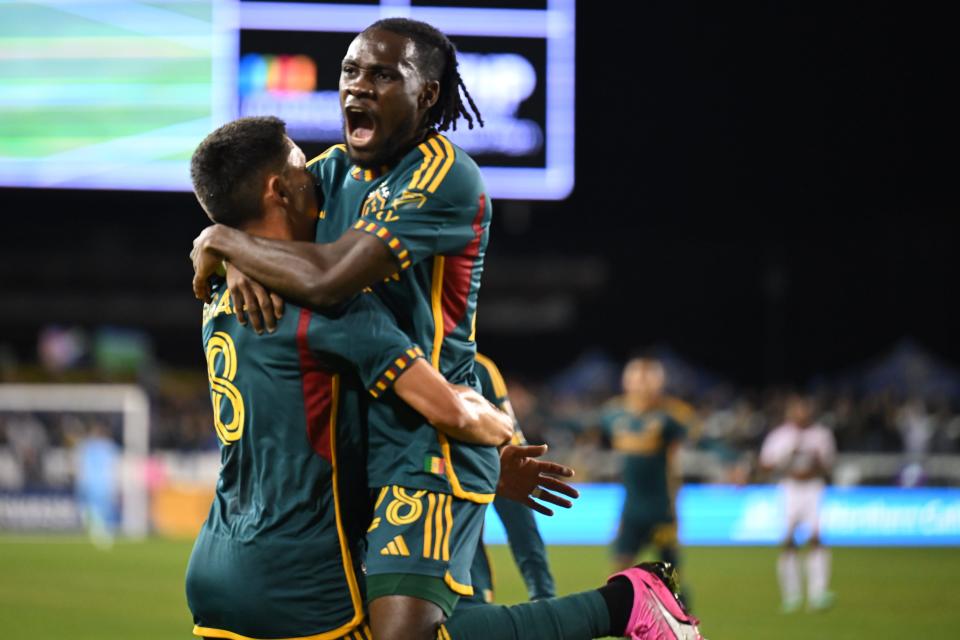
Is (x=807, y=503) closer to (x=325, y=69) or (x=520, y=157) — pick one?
(x=520, y=157)

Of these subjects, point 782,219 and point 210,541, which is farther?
point 782,219

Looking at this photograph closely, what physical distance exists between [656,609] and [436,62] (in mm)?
1754

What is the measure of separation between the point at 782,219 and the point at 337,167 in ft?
118

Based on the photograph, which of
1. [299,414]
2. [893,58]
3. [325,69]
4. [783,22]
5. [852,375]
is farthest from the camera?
[852,375]

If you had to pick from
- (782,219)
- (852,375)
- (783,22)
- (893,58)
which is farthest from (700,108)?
(782,219)

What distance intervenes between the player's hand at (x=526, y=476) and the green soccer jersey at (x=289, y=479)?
872 mm

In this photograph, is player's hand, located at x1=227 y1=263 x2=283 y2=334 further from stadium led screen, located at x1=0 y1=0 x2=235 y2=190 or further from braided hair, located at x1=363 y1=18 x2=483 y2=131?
stadium led screen, located at x1=0 y1=0 x2=235 y2=190

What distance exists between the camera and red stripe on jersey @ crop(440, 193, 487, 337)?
371cm

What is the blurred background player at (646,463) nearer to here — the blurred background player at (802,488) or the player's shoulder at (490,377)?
the blurred background player at (802,488)

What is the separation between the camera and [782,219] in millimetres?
Result: 38750

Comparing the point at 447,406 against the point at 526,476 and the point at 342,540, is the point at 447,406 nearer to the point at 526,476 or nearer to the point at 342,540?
the point at 342,540

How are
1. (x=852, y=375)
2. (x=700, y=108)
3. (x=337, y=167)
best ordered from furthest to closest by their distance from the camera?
(x=852, y=375), (x=700, y=108), (x=337, y=167)

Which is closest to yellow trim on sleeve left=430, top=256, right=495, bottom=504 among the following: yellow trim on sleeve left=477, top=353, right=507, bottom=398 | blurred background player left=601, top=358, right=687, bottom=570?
yellow trim on sleeve left=477, top=353, right=507, bottom=398

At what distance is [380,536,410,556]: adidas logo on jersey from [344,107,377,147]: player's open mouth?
3.39 ft
